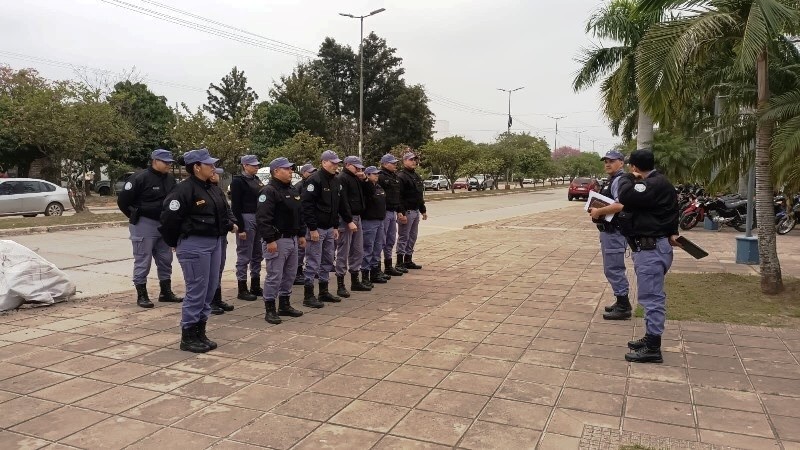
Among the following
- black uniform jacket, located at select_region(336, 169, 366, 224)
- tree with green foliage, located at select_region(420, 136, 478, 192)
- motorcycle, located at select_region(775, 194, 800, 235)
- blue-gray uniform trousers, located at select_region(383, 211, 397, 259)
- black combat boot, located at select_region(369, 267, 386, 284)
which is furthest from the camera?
tree with green foliage, located at select_region(420, 136, 478, 192)

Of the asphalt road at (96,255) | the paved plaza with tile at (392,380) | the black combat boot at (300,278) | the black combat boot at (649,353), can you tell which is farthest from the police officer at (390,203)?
the black combat boot at (649,353)

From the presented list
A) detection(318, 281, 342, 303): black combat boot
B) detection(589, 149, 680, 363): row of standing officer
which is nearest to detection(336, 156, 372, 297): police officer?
detection(318, 281, 342, 303): black combat boot

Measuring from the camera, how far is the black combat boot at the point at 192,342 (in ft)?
16.1

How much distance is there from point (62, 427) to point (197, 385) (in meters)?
0.90

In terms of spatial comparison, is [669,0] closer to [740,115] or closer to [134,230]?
[740,115]

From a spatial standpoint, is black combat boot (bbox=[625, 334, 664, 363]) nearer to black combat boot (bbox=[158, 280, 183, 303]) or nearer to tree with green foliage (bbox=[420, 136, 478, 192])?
black combat boot (bbox=[158, 280, 183, 303])

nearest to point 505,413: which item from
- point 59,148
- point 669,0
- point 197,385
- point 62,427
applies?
point 197,385

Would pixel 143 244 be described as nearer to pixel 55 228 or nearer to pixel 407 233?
pixel 407 233

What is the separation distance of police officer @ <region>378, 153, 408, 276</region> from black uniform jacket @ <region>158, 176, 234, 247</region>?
3498 mm

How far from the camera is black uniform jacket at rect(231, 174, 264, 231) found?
704cm

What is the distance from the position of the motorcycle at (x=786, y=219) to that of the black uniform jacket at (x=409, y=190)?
10.5 meters

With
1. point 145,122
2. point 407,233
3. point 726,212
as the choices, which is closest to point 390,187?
point 407,233

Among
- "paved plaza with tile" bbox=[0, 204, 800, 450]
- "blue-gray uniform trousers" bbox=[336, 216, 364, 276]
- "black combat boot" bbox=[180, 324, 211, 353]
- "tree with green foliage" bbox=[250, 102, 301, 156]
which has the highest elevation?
"tree with green foliage" bbox=[250, 102, 301, 156]

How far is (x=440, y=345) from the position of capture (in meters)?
5.16
